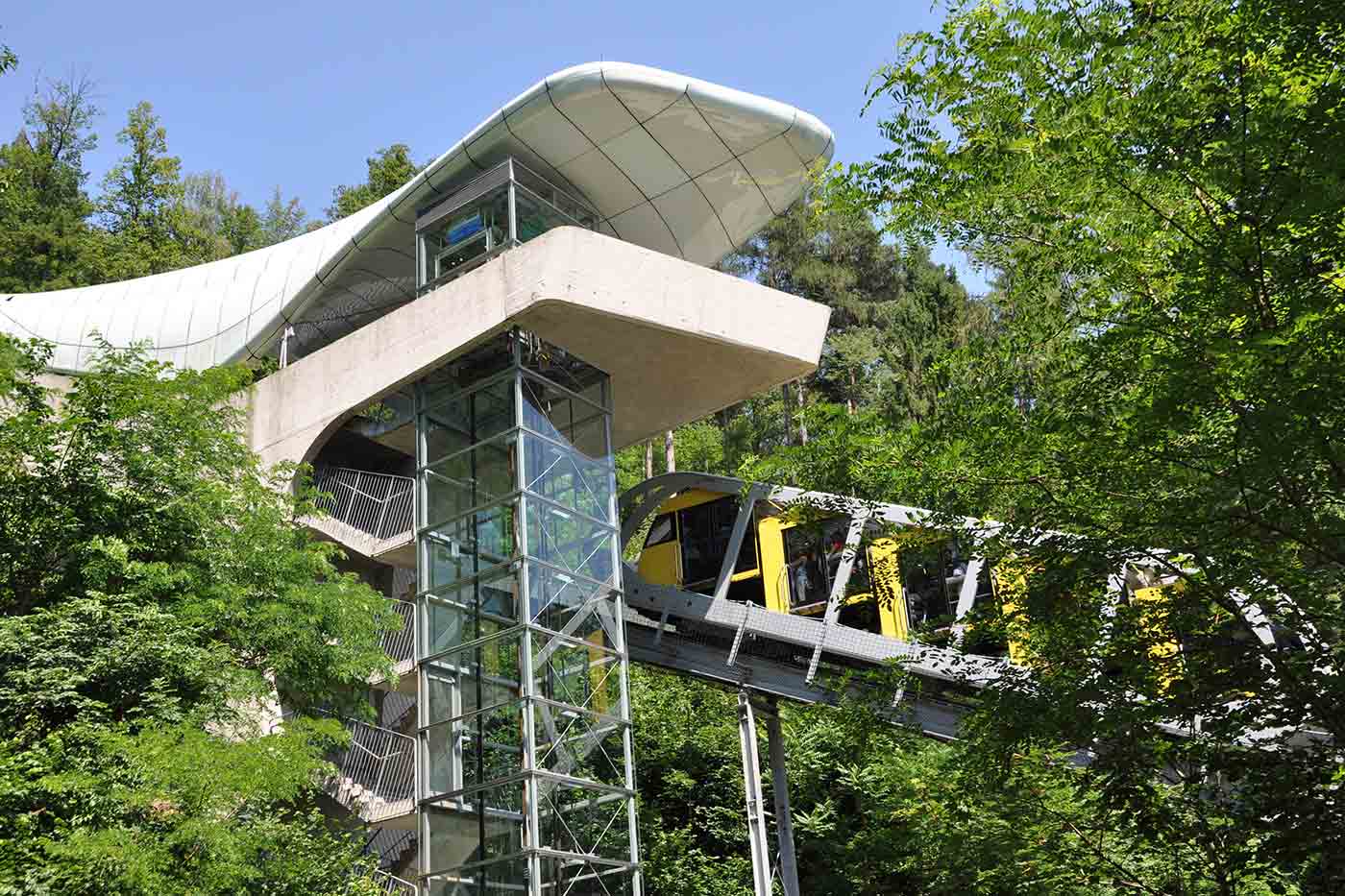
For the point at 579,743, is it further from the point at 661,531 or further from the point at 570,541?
the point at 661,531

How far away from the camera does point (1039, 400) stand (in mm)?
10125

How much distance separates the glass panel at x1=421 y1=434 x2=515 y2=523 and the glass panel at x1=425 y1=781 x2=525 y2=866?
4422 mm

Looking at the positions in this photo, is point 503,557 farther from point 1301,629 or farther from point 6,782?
point 1301,629

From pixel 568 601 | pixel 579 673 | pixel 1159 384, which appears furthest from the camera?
pixel 568 601

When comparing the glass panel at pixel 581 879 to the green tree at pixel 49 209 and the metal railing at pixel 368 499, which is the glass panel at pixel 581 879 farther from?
the green tree at pixel 49 209

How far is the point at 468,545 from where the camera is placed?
1961 cm

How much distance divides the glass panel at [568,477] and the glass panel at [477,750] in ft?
11.5

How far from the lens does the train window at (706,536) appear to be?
22094 millimetres

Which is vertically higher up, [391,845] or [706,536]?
[706,536]

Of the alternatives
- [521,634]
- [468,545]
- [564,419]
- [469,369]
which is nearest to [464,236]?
[469,369]

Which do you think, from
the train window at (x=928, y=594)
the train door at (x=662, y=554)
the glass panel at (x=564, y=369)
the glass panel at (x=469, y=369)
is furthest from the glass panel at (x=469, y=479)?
the train window at (x=928, y=594)

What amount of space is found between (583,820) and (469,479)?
18.4 feet

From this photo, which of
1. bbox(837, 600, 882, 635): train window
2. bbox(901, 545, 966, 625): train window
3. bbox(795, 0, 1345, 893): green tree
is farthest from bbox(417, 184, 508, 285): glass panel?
bbox(795, 0, 1345, 893): green tree

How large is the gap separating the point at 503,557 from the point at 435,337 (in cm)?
418
